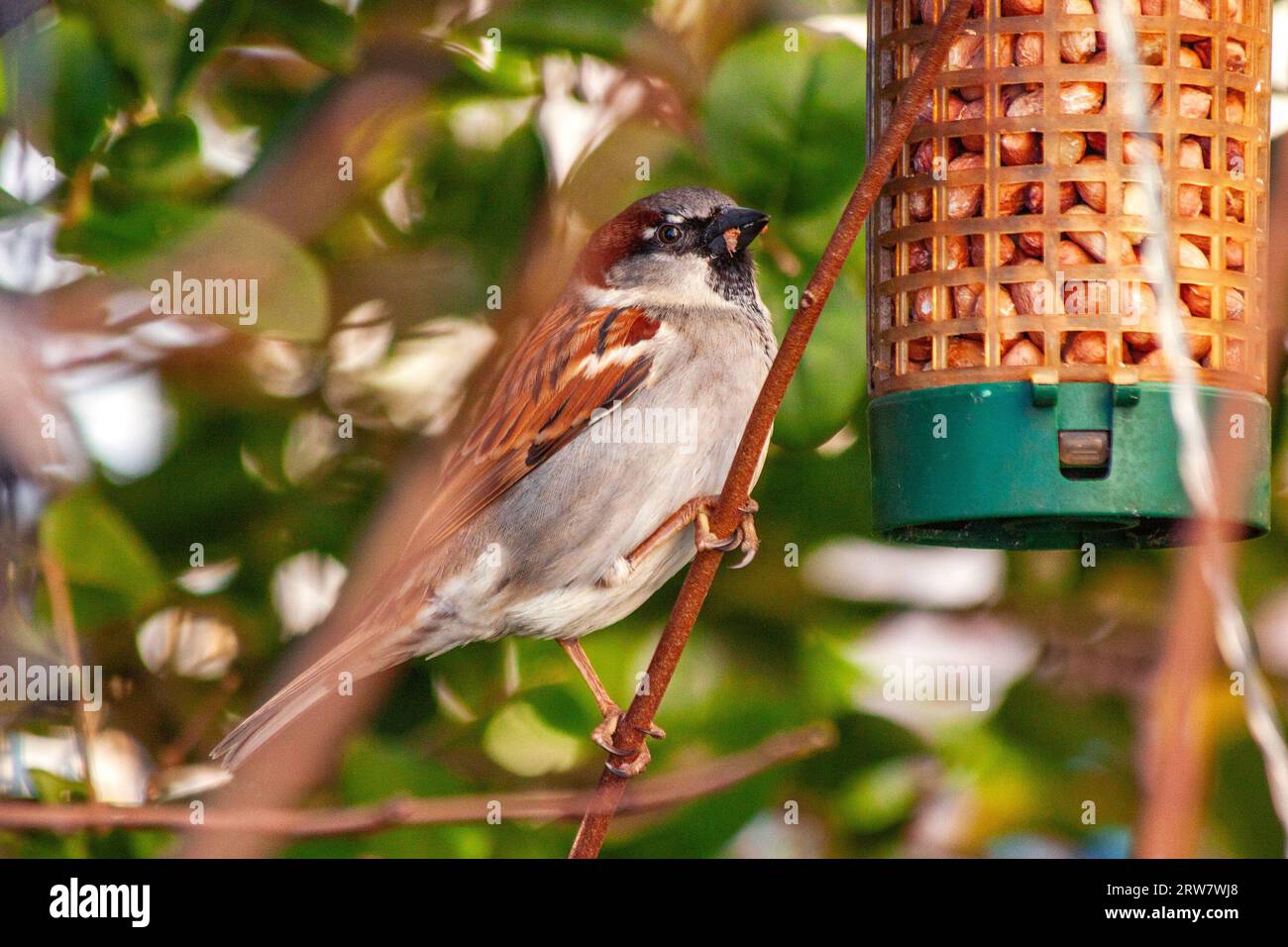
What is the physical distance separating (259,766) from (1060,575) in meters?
1.96

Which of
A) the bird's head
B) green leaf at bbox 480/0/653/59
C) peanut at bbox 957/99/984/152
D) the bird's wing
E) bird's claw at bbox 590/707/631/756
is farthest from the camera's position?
the bird's wing

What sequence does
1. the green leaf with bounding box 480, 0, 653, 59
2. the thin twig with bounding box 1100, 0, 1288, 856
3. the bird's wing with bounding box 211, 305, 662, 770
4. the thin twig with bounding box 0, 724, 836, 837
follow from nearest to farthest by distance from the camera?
the thin twig with bounding box 1100, 0, 1288, 856 < the thin twig with bounding box 0, 724, 836, 837 < the green leaf with bounding box 480, 0, 653, 59 < the bird's wing with bounding box 211, 305, 662, 770

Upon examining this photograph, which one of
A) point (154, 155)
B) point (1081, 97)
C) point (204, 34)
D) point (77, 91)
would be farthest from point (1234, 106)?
point (77, 91)

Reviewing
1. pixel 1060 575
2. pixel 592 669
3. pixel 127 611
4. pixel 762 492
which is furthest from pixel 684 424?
pixel 127 611

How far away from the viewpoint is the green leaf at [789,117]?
3.70 m

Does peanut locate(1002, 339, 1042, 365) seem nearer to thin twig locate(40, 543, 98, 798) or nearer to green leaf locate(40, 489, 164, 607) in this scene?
green leaf locate(40, 489, 164, 607)

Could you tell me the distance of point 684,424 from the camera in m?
4.16

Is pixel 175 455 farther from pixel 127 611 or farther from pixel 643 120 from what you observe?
pixel 643 120

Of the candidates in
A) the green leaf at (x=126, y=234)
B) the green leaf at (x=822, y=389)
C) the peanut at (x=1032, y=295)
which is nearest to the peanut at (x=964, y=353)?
the peanut at (x=1032, y=295)

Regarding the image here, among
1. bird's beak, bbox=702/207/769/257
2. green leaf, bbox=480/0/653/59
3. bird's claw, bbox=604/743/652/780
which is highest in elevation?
green leaf, bbox=480/0/653/59

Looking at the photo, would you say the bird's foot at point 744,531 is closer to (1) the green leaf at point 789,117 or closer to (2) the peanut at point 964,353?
(2) the peanut at point 964,353

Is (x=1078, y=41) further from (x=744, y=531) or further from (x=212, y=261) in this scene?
(x=212, y=261)

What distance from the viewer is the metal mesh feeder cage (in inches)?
130

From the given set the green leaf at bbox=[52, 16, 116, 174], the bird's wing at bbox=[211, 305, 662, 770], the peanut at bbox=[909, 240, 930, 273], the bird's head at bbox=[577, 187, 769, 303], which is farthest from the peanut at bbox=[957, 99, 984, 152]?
the green leaf at bbox=[52, 16, 116, 174]
